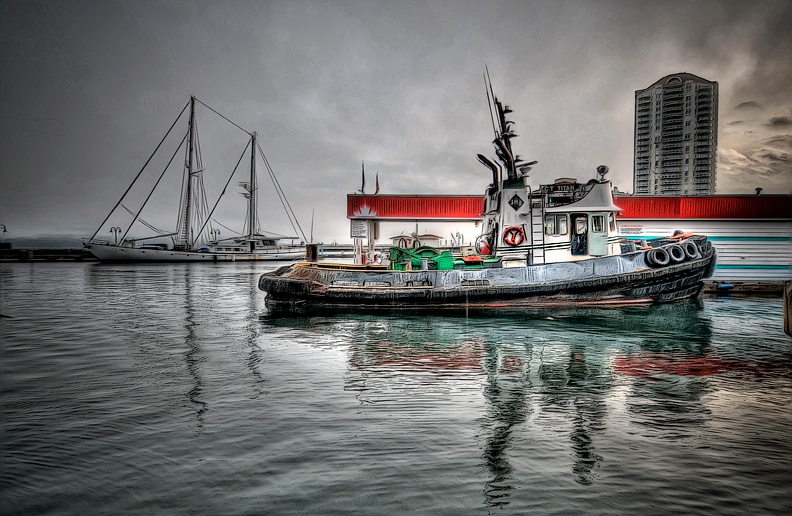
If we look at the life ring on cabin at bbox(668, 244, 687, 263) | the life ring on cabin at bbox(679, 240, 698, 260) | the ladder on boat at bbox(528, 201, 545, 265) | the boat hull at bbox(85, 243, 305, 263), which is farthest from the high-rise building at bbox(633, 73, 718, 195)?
the boat hull at bbox(85, 243, 305, 263)

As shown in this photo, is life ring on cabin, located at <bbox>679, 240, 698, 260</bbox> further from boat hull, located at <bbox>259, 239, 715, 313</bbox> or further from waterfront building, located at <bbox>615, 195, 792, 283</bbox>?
waterfront building, located at <bbox>615, 195, 792, 283</bbox>

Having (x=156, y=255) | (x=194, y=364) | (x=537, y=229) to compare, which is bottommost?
(x=194, y=364)

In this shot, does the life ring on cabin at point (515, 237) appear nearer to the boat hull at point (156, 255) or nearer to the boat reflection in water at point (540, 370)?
the boat reflection in water at point (540, 370)

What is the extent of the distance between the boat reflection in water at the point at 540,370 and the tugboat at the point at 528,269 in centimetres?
96

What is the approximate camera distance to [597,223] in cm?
1526

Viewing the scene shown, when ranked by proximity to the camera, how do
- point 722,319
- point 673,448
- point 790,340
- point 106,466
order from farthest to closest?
point 722,319, point 790,340, point 673,448, point 106,466

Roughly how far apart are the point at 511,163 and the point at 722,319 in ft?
24.6

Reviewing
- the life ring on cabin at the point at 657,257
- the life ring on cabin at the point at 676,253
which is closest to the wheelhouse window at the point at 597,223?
the life ring on cabin at the point at 657,257

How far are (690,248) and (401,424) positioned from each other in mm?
13347

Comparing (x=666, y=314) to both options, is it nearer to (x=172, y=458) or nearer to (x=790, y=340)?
(x=790, y=340)

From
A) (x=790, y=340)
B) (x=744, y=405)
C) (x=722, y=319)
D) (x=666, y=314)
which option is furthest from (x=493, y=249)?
(x=744, y=405)

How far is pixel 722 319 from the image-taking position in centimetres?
1336

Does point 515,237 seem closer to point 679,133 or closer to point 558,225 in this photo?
point 558,225

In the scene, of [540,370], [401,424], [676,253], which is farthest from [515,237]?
[401,424]
